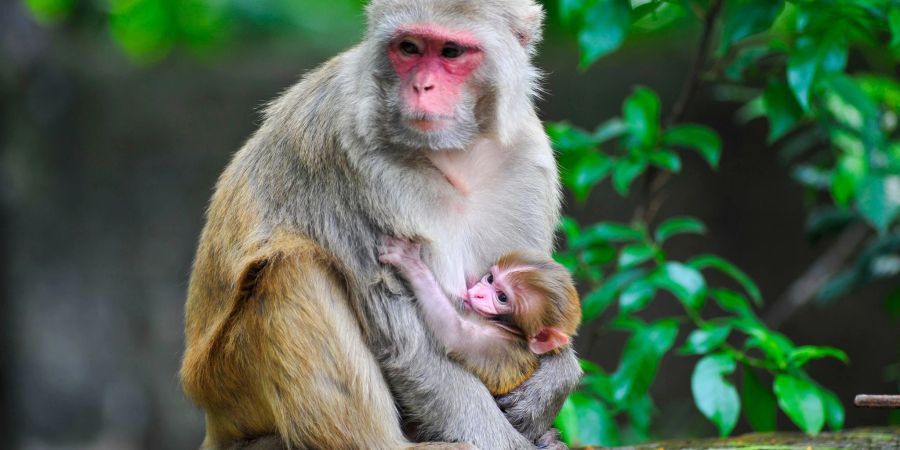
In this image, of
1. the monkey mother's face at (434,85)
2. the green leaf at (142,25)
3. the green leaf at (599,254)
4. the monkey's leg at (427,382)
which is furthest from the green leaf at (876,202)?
the green leaf at (142,25)

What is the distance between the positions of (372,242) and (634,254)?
2.18m

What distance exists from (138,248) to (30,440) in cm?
238

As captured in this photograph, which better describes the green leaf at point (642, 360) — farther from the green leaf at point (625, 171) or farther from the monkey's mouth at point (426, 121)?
the monkey's mouth at point (426, 121)

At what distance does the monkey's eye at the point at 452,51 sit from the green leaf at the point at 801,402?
2.39 meters

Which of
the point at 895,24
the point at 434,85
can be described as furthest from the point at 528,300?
the point at 895,24

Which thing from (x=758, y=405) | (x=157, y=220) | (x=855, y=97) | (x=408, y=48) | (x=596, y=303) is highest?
(x=408, y=48)

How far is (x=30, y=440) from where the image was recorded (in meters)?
11.3

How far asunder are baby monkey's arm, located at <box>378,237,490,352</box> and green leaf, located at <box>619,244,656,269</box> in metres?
1.87

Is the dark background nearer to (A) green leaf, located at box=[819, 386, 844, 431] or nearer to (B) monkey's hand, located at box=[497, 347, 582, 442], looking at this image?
(A) green leaf, located at box=[819, 386, 844, 431]

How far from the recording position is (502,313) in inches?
180

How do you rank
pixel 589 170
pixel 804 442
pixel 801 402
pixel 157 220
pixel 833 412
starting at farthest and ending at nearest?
pixel 157 220 < pixel 589 170 < pixel 833 412 < pixel 804 442 < pixel 801 402

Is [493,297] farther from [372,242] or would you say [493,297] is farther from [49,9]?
[49,9]

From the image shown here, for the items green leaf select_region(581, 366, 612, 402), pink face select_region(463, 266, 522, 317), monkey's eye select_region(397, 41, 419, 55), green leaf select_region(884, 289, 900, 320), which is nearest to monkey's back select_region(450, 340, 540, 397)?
pink face select_region(463, 266, 522, 317)

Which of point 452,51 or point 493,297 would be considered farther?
point 493,297
